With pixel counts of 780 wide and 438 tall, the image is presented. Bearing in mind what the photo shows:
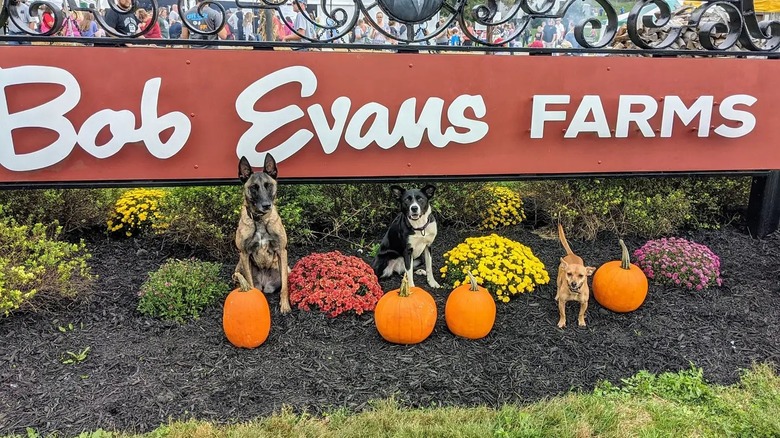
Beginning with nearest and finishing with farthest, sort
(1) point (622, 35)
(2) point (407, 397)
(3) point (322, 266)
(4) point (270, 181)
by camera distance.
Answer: (2) point (407, 397) → (4) point (270, 181) → (3) point (322, 266) → (1) point (622, 35)

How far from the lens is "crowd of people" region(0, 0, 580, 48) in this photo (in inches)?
150

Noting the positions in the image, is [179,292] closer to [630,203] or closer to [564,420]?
[564,420]

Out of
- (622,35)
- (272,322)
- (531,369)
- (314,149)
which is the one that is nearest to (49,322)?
(272,322)

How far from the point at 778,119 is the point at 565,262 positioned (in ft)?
8.77

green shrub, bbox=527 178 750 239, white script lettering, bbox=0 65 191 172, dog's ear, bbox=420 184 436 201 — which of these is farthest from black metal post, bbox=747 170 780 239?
white script lettering, bbox=0 65 191 172

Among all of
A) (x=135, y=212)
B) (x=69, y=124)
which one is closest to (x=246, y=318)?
(x=69, y=124)

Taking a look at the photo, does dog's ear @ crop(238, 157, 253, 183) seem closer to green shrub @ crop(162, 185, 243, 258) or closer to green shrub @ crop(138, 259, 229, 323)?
green shrub @ crop(138, 259, 229, 323)

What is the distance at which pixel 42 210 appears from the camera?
16.5ft

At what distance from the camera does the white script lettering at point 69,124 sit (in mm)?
3696

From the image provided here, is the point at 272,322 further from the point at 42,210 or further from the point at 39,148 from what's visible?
the point at 42,210

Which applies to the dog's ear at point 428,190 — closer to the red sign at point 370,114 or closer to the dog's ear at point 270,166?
the red sign at point 370,114

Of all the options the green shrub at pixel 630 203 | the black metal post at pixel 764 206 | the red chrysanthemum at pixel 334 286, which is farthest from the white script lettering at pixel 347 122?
the black metal post at pixel 764 206

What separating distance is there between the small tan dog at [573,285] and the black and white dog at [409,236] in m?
1.05

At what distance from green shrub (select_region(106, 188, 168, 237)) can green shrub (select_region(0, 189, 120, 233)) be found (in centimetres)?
14
